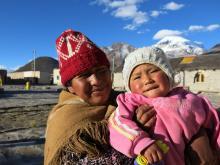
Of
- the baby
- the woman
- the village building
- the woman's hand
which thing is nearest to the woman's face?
the woman

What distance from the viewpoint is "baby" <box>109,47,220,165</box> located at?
6.31 ft

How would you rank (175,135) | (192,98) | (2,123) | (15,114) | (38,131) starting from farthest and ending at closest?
(15,114)
(2,123)
(38,131)
(192,98)
(175,135)

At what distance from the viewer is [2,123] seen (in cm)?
1291

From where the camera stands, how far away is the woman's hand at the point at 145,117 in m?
2.00

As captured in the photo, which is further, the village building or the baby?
the village building

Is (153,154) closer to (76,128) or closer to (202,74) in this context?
(76,128)

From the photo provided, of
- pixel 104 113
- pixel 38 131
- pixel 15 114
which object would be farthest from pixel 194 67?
pixel 104 113

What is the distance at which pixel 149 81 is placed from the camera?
6.97 feet

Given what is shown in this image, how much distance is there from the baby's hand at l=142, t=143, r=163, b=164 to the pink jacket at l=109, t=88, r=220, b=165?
25 mm

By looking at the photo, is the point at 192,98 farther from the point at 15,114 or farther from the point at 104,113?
the point at 15,114

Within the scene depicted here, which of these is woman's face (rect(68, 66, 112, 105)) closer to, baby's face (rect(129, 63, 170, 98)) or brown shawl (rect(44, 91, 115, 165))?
brown shawl (rect(44, 91, 115, 165))

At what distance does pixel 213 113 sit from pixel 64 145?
0.84 metres

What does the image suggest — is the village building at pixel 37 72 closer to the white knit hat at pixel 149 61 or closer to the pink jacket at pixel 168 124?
the white knit hat at pixel 149 61

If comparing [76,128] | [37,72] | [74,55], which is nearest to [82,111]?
[76,128]
